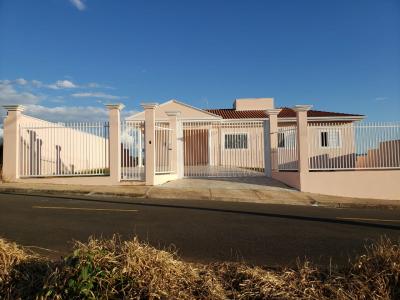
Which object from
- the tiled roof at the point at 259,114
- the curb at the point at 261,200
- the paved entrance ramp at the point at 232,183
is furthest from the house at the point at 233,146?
the tiled roof at the point at 259,114

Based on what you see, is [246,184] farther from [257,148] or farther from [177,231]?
[177,231]

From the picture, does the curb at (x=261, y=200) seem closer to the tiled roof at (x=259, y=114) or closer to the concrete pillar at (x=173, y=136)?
the concrete pillar at (x=173, y=136)

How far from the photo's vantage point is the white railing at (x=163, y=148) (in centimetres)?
1573

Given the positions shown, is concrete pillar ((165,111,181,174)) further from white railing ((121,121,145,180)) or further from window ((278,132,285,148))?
window ((278,132,285,148))

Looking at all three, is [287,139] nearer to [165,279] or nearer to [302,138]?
[302,138]

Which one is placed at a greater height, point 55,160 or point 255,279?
point 55,160

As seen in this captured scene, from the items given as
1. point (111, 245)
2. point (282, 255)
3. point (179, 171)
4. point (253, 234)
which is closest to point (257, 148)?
point (179, 171)

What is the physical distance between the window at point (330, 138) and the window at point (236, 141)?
6334 millimetres

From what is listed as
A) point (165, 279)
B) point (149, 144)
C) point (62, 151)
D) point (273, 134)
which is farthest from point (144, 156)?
point (165, 279)

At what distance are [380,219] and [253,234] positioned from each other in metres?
4.10

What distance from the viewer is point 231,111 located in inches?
1313

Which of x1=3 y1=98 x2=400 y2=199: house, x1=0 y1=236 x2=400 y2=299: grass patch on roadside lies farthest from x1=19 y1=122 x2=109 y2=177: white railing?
x1=0 y1=236 x2=400 y2=299: grass patch on roadside

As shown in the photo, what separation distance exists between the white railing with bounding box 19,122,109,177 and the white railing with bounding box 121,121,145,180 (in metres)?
0.65

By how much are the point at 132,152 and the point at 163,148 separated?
1474mm
